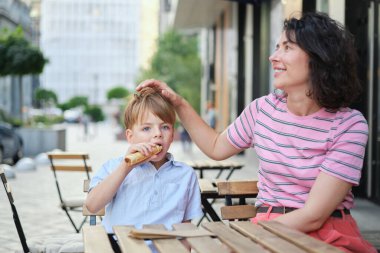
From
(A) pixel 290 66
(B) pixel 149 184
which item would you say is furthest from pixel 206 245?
(A) pixel 290 66

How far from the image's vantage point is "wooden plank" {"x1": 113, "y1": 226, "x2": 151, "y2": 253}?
226 cm

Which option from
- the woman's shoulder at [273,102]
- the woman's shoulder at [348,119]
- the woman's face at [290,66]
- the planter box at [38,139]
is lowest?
the planter box at [38,139]

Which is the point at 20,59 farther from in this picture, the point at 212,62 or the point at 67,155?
the point at 67,155

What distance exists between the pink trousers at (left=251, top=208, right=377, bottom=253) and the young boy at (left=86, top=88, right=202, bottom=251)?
1.34 ft

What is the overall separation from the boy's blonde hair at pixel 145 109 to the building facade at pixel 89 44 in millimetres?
127794

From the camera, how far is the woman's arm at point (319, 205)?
8.70 ft

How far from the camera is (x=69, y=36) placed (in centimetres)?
13050

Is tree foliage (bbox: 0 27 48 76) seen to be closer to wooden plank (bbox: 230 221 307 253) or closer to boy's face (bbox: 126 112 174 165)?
A: boy's face (bbox: 126 112 174 165)

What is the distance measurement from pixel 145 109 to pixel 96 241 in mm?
747

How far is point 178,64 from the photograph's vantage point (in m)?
43.3

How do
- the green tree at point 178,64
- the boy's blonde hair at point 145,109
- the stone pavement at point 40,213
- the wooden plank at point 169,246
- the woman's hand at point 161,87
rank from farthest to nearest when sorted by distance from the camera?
the green tree at point 178,64 < the stone pavement at point 40,213 < the woman's hand at point 161,87 < the boy's blonde hair at point 145,109 < the wooden plank at point 169,246

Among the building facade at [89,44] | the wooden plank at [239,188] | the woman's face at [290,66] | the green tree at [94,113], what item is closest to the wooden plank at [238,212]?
the wooden plank at [239,188]

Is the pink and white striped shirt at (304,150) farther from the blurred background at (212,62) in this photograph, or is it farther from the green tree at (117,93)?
the green tree at (117,93)

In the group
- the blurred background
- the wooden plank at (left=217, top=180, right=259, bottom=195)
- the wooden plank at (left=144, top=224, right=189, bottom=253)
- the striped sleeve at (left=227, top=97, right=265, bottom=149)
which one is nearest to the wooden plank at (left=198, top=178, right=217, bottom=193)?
the wooden plank at (left=217, top=180, right=259, bottom=195)
